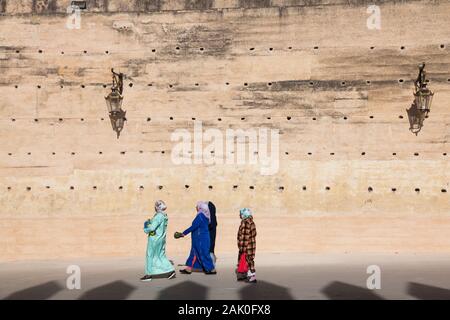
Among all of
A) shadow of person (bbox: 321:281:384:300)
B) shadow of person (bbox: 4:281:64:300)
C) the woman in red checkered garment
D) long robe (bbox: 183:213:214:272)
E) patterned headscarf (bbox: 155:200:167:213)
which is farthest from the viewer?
long robe (bbox: 183:213:214:272)

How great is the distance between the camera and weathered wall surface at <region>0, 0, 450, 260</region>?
11.1m

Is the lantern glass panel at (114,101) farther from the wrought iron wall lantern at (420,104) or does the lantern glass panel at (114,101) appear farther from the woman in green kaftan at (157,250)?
the wrought iron wall lantern at (420,104)

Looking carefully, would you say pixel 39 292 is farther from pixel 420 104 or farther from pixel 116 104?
→ pixel 420 104

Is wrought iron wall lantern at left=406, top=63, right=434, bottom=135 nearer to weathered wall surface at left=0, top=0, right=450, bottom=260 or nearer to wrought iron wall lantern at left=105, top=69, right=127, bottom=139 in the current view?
weathered wall surface at left=0, top=0, right=450, bottom=260

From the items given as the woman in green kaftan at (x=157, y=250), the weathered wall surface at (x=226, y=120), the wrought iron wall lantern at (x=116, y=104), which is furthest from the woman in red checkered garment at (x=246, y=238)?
the wrought iron wall lantern at (x=116, y=104)

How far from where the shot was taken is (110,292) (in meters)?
7.27

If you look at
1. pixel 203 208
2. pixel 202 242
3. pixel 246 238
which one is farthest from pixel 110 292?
pixel 203 208

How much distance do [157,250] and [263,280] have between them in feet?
4.73

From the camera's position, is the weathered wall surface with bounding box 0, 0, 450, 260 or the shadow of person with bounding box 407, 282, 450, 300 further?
the weathered wall surface with bounding box 0, 0, 450, 260

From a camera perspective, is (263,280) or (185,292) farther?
(263,280)

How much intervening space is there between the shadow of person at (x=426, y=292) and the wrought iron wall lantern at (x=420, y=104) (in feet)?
13.6

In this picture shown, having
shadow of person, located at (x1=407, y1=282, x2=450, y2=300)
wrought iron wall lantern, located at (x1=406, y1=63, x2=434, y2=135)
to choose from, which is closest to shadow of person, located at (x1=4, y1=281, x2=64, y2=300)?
shadow of person, located at (x1=407, y1=282, x2=450, y2=300)

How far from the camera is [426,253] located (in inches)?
423

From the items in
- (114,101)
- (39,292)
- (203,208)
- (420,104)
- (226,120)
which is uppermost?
(114,101)
